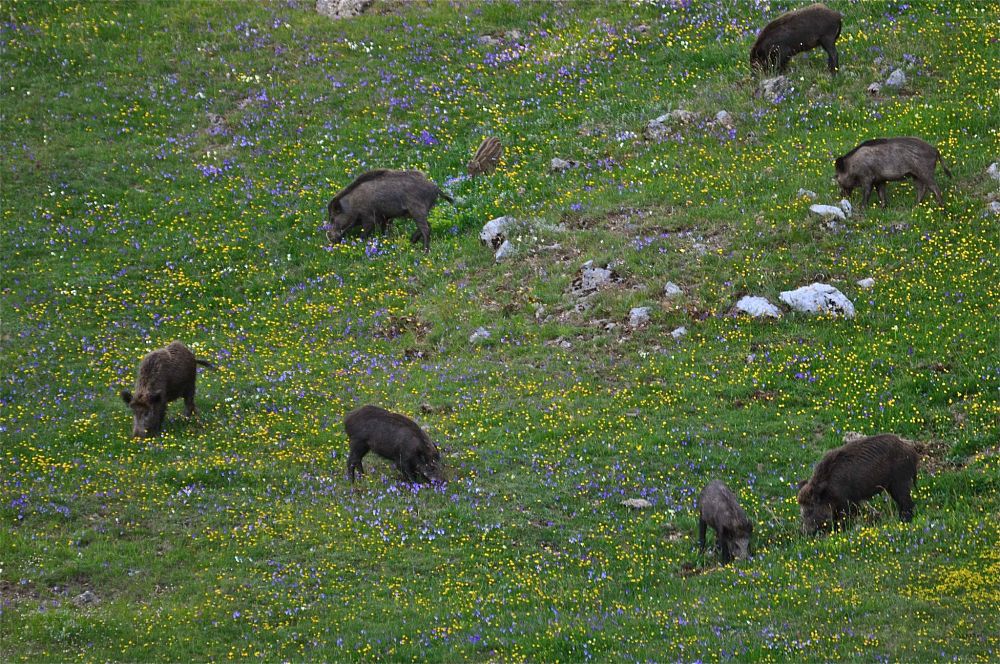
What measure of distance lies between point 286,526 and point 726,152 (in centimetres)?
1458

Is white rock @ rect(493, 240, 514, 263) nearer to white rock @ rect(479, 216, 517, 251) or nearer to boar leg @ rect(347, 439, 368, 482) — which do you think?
white rock @ rect(479, 216, 517, 251)

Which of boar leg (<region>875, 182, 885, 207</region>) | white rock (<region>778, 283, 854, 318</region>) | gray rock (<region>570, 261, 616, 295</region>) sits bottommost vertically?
white rock (<region>778, 283, 854, 318</region>)

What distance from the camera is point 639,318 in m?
21.0

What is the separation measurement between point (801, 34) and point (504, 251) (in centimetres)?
943

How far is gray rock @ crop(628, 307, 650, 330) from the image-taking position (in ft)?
68.7

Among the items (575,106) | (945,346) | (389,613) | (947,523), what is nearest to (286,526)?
(389,613)

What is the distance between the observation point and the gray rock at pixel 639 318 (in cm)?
2094

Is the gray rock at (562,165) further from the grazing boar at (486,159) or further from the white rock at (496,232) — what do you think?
the white rock at (496,232)

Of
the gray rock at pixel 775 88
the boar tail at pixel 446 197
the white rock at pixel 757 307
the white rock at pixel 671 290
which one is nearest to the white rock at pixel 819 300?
the white rock at pixel 757 307

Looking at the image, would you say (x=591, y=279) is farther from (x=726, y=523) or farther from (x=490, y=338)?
(x=726, y=523)

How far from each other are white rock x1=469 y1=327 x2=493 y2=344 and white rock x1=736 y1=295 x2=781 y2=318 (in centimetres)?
482

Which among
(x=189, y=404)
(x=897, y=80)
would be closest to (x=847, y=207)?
(x=897, y=80)

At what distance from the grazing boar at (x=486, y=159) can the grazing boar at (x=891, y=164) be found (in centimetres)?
866

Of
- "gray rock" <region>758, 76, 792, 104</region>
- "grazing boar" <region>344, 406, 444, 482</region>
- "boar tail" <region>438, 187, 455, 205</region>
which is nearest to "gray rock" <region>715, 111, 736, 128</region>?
"gray rock" <region>758, 76, 792, 104</region>
